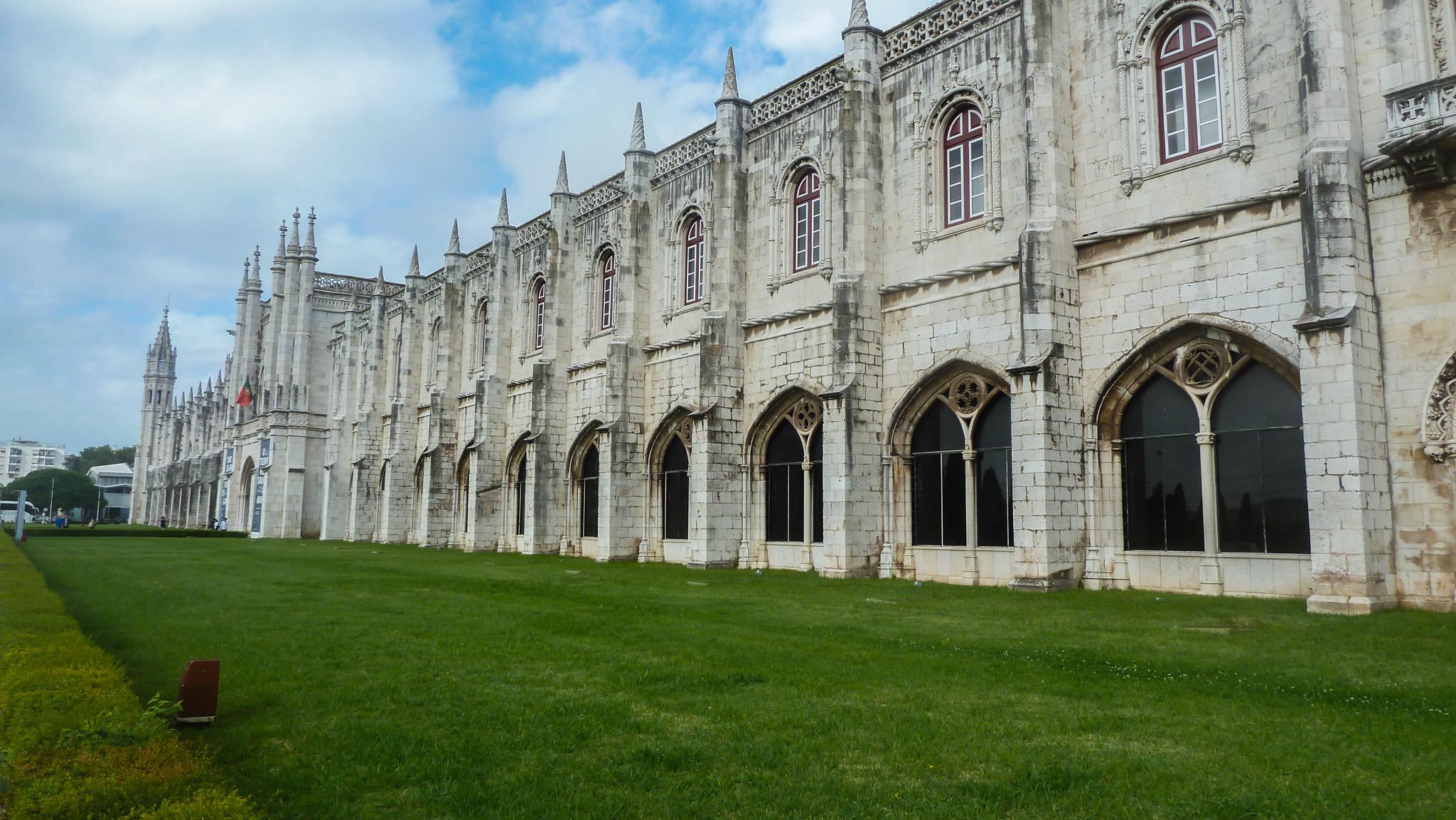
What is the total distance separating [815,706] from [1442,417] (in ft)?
33.8

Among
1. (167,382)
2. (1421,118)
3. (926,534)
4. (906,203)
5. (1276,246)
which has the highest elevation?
(167,382)

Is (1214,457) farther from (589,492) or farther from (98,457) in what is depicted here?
(98,457)

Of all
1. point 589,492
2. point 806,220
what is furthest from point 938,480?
point 589,492

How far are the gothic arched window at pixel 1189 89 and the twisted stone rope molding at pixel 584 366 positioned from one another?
17.8 metres

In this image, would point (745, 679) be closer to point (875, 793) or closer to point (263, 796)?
point (875, 793)

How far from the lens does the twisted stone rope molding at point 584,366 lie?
29.7 m

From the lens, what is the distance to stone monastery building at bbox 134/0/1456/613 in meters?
12.6

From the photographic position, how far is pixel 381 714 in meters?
6.94

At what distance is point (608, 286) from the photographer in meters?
30.7

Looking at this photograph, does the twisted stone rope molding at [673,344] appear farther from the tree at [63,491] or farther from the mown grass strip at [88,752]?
the tree at [63,491]

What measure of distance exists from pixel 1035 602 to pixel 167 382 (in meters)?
111

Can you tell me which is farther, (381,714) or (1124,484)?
(1124,484)

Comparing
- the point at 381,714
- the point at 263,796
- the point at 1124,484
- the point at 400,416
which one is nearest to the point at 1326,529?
the point at 1124,484

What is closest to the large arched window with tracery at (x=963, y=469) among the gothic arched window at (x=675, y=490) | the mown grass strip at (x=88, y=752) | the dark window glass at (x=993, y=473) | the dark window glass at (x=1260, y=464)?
the dark window glass at (x=993, y=473)
